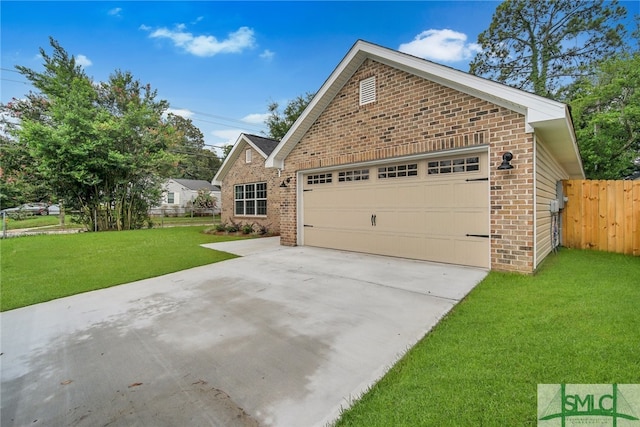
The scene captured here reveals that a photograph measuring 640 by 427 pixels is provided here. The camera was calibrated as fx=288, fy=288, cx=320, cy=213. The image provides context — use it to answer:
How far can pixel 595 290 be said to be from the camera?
4.04 metres

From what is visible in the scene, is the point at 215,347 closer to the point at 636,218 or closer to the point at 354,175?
the point at 354,175

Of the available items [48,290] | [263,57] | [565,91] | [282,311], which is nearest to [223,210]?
[263,57]

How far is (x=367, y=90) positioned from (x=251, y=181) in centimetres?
875

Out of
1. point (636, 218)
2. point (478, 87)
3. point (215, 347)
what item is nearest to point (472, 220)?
point (478, 87)

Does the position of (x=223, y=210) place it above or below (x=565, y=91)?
below

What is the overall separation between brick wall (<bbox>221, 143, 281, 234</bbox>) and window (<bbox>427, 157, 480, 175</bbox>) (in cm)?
793

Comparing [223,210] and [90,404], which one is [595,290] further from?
[223,210]

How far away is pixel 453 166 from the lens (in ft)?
19.6

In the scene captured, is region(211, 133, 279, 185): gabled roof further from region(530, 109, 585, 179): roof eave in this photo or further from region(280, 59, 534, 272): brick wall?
region(530, 109, 585, 179): roof eave

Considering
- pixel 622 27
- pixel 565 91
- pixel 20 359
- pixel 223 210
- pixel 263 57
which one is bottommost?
pixel 20 359

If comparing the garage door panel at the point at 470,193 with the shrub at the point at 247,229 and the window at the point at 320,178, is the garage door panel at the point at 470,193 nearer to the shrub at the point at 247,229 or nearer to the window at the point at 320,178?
the window at the point at 320,178

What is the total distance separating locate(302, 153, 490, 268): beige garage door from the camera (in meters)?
5.69

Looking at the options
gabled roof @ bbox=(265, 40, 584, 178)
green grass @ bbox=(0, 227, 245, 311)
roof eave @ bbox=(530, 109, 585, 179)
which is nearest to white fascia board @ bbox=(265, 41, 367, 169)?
gabled roof @ bbox=(265, 40, 584, 178)

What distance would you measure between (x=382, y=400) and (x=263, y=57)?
16.2 meters
